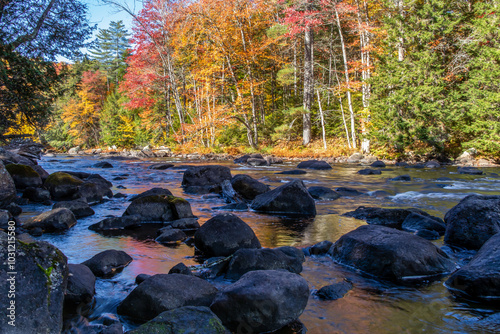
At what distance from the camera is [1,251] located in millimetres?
2311

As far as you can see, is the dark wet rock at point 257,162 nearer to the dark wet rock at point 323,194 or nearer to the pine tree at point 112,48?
the dark wet rock at point 323,194

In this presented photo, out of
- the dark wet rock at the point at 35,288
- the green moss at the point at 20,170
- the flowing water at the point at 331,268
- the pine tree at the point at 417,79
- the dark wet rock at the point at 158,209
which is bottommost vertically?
the flowing water at the point at 331,268

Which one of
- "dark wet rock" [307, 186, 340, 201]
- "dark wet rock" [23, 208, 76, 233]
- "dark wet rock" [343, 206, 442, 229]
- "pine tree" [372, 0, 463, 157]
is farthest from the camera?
"pine tree" [372, 0, 463, 157]

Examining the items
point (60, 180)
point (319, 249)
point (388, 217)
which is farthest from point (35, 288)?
point (60, 180)

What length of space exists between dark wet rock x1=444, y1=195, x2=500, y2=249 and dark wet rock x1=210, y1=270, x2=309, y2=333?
3030 mm

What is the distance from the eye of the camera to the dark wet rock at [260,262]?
12.2 feet

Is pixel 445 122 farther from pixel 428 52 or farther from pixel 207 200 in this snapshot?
pixel 207 200

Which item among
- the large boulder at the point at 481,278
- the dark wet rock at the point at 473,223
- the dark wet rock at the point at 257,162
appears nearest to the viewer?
the large boulder at the point at 481,278

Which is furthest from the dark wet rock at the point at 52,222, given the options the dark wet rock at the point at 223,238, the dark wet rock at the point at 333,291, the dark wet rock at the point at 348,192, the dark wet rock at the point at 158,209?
the dark wet rock at the point at 348,192

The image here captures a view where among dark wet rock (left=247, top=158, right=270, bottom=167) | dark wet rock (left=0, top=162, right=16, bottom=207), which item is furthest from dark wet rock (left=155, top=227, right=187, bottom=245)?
dark wet rock (left=247, top=158, right=270, bottom=167)

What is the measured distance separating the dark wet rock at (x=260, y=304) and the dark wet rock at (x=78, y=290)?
1.19 m

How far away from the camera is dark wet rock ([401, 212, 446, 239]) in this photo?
544 cm

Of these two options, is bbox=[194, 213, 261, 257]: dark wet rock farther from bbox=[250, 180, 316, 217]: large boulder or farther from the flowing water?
bbox=[250, 180, 316, 217]: large boulder

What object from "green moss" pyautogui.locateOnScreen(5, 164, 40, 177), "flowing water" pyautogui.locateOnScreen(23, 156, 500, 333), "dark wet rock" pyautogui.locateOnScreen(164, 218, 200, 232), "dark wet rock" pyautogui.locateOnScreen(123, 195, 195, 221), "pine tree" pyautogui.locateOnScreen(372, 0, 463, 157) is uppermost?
"pine tree" pyautogui.locateOnScreen(372, 0, 463, 157)
